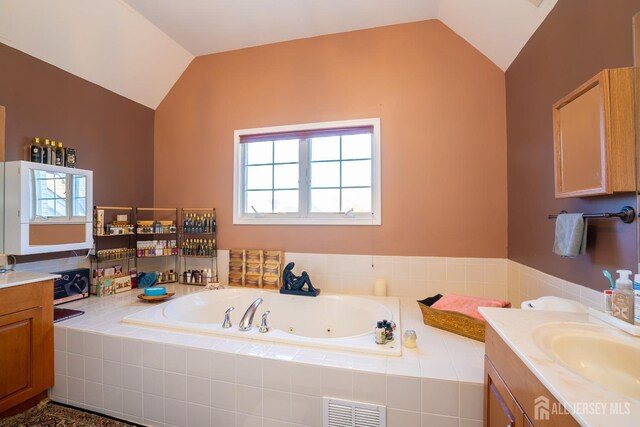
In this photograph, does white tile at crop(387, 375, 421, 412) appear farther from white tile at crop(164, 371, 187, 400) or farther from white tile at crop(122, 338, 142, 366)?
white tile at crop(122, 338, 142, 366)

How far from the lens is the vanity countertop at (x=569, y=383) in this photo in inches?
20.4

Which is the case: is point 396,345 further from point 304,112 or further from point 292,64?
point 292,64

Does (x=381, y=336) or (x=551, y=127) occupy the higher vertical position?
(x=551, y=127)

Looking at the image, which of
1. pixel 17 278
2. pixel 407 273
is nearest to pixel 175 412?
pixel 17 278

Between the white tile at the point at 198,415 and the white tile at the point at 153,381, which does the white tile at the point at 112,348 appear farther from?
the white tile at the point at 198,415

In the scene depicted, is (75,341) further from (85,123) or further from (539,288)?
(539,288)

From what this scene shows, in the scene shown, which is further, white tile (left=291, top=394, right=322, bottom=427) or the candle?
the candle

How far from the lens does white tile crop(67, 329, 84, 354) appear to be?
167 centimetres

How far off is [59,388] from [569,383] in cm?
261

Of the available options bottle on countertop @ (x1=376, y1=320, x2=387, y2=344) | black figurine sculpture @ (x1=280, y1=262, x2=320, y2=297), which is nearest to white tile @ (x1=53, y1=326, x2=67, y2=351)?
black figurine sculpture @ (x1=280, y1=262, x2=320, y2=297)

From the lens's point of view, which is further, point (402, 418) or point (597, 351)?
point (402, 418)

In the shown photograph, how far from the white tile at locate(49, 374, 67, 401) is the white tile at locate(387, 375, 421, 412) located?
6.61ft

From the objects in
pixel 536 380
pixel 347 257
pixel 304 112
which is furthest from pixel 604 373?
pixel 304 112

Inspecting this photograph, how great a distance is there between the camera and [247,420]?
54.3 inches
